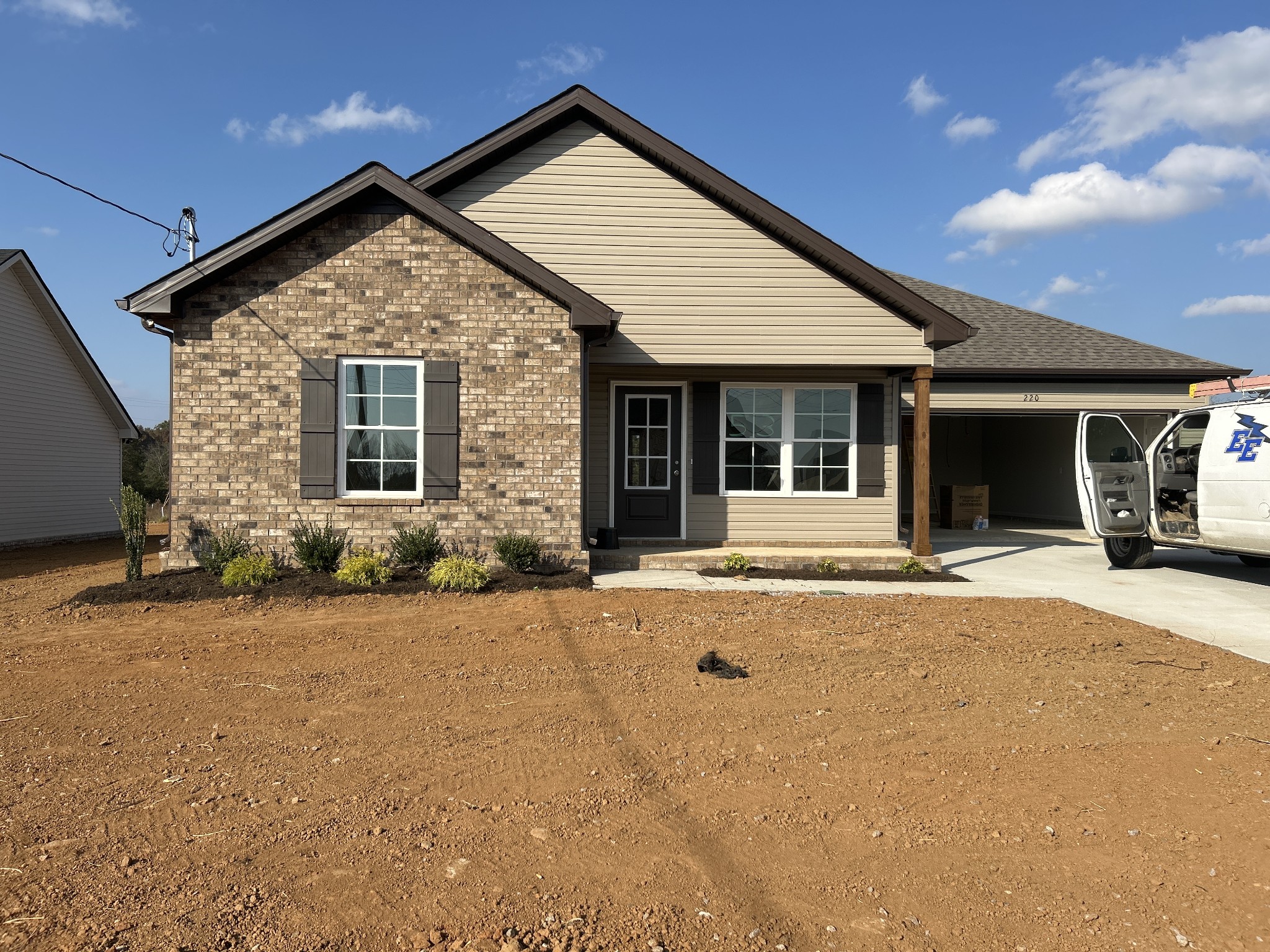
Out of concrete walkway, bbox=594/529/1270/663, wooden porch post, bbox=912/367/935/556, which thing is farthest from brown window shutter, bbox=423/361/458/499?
wooden porch post, bbox=912/367/935/556

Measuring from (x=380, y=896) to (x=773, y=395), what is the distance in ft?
33.5

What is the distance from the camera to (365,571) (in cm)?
909

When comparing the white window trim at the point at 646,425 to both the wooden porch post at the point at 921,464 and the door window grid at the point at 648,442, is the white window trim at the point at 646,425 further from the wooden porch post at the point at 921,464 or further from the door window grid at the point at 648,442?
the wooden porch post at the point at 921,464

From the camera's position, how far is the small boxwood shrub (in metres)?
9.38

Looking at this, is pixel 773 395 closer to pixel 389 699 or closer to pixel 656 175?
pixel 656 175

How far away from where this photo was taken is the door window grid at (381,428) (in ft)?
32.6

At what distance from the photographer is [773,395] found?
12.3 meters

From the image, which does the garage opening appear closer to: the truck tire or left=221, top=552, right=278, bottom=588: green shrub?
the truck tire

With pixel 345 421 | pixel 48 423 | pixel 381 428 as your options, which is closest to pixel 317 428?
pixel 345 421

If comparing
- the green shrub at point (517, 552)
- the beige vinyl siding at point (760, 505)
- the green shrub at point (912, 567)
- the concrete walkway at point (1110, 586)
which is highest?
the beige vinyl siding at point (760, 505)

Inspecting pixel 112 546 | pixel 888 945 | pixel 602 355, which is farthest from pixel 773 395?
pixel 112 546

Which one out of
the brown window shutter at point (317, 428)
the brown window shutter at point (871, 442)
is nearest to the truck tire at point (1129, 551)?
the brown window shutter at point (871, 442)

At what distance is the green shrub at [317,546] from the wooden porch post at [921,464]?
7463mm

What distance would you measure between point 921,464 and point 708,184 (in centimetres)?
485
